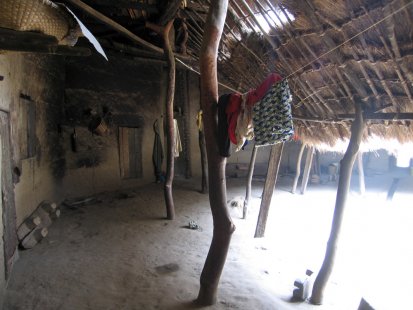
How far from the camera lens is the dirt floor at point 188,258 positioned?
2862 millimetres

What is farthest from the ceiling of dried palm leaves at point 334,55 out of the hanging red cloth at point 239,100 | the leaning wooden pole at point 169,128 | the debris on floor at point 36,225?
the debris on floor at point 36,225

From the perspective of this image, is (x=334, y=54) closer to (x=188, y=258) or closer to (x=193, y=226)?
(x=188, y=258)

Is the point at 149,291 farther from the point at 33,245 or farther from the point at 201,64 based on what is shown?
the point at 201,64

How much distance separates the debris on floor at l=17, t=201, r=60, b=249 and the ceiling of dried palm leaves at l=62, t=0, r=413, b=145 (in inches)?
139

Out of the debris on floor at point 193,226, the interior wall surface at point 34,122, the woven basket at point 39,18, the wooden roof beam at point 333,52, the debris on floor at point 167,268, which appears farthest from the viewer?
the debris on floor at point 193,226

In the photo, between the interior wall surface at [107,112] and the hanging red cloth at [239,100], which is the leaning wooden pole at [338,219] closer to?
the hanging red cloth at [239,100]

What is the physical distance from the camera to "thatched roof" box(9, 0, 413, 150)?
2393mm

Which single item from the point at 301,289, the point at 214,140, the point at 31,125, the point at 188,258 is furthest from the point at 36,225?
the point at 301,289

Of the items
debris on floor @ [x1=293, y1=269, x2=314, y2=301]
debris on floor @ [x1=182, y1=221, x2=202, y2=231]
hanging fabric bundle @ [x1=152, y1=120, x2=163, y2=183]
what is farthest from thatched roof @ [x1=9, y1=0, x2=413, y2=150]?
hanging fabric bundle @ [x1=152, y1=120, x2=163, y2=183]

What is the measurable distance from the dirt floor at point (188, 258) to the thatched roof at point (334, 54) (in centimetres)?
195

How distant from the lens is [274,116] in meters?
2.25

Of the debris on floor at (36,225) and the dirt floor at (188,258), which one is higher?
the debris on floor at (36,225)

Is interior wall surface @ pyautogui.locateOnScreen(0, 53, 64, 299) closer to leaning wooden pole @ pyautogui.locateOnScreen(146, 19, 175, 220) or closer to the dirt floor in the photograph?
the dirt floor

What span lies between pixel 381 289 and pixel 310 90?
9.04ft
